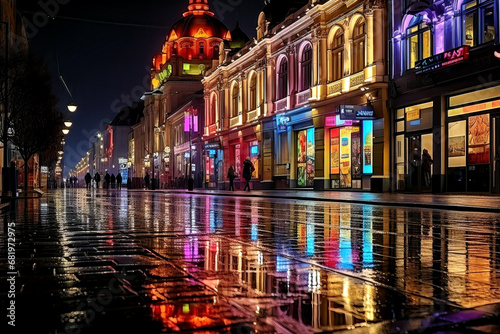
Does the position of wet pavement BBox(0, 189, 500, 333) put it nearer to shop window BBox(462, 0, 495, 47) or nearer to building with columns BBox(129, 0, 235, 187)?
shop window BBox(462, 0, 495, 47)

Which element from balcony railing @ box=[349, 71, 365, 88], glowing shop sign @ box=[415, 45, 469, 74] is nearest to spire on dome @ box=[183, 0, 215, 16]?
balcony railing @ box=[349, 71, 365, 88]

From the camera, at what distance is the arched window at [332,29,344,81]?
116 feet

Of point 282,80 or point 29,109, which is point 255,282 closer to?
point 29,109

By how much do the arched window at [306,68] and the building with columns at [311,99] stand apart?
7cm

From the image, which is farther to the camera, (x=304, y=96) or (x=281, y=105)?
(x=281, y=105)

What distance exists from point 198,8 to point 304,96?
58.0m

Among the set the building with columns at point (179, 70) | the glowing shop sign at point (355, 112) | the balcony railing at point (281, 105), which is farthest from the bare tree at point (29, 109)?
the building with columns at point (179, 70)

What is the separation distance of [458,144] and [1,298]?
2450cm

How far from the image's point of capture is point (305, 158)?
40469 millimetres

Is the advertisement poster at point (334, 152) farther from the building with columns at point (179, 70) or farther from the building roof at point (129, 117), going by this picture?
the building roof at point (129, 117)

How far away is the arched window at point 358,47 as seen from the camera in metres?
32.9

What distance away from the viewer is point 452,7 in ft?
85.3

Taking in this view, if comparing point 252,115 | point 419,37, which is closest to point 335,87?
point 419,37

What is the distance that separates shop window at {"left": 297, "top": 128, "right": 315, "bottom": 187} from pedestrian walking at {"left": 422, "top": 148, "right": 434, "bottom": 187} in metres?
11.3
